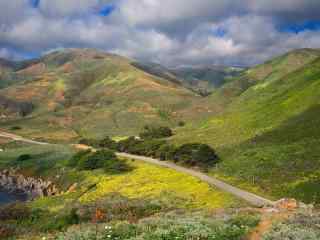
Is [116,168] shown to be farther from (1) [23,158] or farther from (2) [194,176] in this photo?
(1) [23,158]

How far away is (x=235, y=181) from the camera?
59.7 meters

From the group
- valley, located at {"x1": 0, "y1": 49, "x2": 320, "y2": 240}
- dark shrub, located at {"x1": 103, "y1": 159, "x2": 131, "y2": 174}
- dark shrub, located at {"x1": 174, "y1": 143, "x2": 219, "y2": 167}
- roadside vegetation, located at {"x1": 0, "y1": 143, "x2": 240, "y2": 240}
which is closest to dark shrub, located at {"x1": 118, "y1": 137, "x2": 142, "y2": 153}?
valley, located at {"x1": 0, "y1": 49, "x2": 320, "y2": 240}

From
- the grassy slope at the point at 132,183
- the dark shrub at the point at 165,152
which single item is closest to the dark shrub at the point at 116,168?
the grassy slope at the point at 132,183

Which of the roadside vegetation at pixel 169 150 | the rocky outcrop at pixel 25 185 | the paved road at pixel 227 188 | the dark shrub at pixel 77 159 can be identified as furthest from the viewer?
the dark shrub at pixel 77 159

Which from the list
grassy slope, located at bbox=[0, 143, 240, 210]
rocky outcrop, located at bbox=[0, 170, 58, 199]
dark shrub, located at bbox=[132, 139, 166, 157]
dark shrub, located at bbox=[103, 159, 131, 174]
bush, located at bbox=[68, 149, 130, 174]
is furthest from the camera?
dark shrub, located at bbox=[132, 139, 166, 157]

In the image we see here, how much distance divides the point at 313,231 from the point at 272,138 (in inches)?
2711

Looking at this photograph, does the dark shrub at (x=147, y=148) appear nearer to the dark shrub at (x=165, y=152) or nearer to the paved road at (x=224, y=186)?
the dark shrub at (x=165, y=152)

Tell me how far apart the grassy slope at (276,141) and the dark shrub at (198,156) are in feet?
10.9

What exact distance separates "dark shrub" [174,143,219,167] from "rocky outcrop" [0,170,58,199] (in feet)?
103

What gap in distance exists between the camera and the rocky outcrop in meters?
90.7

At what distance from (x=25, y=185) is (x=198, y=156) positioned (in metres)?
53.1

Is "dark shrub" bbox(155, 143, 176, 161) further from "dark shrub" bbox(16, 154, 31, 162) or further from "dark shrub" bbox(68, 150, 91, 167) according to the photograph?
"dark shrub" bbox(16, 154, 31, 162)

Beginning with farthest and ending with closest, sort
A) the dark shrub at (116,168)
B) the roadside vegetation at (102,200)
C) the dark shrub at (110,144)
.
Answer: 1. the dark shrub at (110,144)
2. the dark shrub at (116,168)
3. the roadside vegetation at (102,200)

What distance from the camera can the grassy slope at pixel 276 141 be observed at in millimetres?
53938
